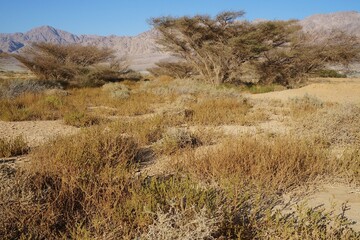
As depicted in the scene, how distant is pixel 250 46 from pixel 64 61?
1735cm

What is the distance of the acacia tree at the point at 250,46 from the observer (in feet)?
62.6

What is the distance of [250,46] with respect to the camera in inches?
702

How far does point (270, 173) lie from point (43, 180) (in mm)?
2620

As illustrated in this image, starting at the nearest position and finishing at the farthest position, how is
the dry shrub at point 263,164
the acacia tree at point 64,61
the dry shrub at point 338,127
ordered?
the dry shrub at point 263,164 → the dry shrub at point 338,127 → the acacia tree at point 64,61

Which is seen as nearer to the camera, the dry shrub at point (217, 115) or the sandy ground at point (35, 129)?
the sandy ground at point (35, 129)

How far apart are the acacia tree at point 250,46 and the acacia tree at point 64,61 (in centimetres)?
736

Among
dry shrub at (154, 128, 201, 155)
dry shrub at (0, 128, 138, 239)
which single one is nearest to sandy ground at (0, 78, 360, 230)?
dry shrub at (154, 128, 201, 155)

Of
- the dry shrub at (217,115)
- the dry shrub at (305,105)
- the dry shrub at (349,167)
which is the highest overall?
the dry shrub at (217,115)

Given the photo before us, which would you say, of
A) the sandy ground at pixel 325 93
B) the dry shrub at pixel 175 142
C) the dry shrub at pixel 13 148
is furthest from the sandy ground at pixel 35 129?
the sandy ground at pixel 325 93

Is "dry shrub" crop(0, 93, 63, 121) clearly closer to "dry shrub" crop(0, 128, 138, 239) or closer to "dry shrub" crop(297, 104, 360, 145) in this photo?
"dry shrub" crop(0, 128, 138, 239)

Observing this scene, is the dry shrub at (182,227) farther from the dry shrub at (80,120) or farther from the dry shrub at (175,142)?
the dry shrub at (80,120)

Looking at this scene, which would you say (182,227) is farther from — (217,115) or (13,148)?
(217,115)

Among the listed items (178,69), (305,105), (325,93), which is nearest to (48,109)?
(305,105)

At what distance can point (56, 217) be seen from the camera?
2.54 meters
